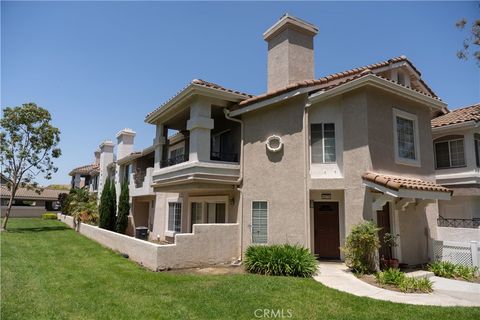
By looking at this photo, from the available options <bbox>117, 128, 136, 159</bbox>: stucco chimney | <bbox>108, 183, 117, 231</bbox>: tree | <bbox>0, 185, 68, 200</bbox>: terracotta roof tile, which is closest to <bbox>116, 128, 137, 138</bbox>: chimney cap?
<bbox>117, 128, 136, 159</bbox>: stucco chimney

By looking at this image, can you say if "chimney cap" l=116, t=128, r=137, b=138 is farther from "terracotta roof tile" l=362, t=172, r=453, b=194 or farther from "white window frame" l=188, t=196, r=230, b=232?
"terracotta roof tile" l=362, t=172, r=453, b=194

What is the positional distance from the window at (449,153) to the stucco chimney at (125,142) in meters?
25.2

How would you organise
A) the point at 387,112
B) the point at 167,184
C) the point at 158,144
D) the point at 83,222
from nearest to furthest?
the point at 387,112 → the point at 167,184 → the point at 158,144 → the point at 83,222

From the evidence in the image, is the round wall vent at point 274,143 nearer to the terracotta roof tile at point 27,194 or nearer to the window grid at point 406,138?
the window grid at point 406,138

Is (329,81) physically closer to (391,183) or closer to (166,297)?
(391,183)

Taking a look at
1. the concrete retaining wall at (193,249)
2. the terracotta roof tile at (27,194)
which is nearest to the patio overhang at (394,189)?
the concrete retaining wall at (193,249)

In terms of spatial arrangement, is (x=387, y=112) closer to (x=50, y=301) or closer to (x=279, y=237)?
(x=279, y=237)

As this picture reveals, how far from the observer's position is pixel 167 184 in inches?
677

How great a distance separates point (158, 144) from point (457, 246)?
1573 centimetres

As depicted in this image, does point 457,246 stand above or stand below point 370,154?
below

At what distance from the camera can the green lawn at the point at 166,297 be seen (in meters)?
7.62

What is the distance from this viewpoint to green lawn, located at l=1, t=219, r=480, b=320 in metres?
7.62

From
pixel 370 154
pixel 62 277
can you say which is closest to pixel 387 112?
pixel 370 154

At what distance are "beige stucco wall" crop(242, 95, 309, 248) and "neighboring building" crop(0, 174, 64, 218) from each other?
44282 millimetres
